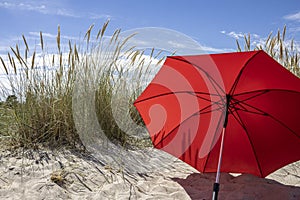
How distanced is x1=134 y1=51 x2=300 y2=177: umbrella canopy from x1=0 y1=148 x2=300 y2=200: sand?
0.21 metres

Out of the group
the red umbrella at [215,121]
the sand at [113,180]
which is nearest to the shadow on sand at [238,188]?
the sand at [113,180]

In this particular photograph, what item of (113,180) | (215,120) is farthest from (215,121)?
(113,180)

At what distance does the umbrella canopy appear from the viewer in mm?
2699

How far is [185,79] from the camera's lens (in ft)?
9.15

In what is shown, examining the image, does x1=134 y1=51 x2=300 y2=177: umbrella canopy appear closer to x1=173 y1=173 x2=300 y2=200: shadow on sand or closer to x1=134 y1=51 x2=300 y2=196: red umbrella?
x1=134 y1=51 x2=300 y2=196: red umbrella

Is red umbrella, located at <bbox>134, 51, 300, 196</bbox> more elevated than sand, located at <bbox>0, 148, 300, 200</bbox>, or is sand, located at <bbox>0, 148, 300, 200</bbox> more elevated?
red umbrella, located at <bbox>134, 51, 300, 196</bbox>

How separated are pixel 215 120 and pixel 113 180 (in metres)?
1.09

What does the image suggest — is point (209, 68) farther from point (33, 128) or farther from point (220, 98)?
point (33, 128)

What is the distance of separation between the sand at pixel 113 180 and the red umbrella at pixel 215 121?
8.2 inches

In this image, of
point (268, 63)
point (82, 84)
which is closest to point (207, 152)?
point (268, 63)

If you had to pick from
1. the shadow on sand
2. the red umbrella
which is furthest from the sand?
the red umbrella

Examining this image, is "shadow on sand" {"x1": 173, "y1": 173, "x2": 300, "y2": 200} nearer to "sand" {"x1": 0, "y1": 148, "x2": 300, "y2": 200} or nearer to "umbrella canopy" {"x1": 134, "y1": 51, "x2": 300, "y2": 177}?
"sand" {"x1": 0, "y1": 148, "x2": 300, "y2": 200}

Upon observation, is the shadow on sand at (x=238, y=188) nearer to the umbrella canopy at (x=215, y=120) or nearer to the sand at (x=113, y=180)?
the sand at (x=113, y=180)

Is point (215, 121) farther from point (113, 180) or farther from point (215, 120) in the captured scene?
point (113, 180)
